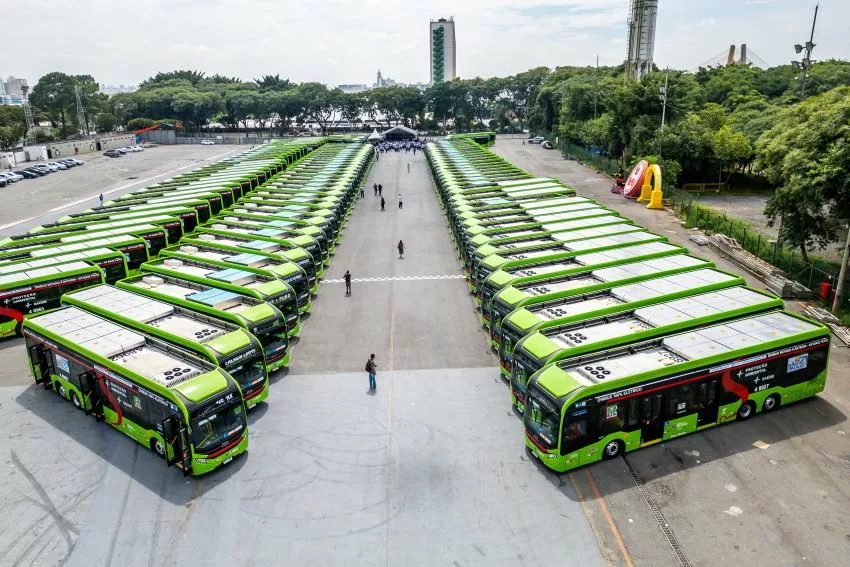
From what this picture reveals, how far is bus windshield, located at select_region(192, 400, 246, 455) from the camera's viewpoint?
58.1ft

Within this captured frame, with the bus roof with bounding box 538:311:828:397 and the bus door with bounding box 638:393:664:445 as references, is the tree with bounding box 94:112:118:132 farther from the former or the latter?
the bus door with bounding box 638:393:664:445

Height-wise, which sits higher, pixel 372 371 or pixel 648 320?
pixel 648 320

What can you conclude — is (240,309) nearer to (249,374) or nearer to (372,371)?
(249,374)

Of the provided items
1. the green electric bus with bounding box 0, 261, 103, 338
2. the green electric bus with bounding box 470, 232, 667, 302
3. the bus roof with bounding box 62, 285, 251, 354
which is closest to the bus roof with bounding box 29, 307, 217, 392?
the bus roof with bounding box 62, 285, 251, 354

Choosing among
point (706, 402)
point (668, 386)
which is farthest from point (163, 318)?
point (706, 402)

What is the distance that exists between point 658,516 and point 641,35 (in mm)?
111968

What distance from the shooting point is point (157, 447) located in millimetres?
19250

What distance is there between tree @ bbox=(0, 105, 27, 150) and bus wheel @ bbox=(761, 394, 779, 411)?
387 feet

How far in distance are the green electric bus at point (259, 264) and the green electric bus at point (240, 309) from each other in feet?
7.91

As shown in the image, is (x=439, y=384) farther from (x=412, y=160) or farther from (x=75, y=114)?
(x=75, y=114)

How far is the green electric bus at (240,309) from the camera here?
77.7ft

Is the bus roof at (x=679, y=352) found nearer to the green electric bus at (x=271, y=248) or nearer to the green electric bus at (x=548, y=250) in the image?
the green electric bus at (x=548, y=250)

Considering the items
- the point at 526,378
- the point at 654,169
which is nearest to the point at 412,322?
the point at 526,378

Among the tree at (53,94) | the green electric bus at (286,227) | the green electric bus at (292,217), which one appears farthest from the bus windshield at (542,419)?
the tree at (53,94)
